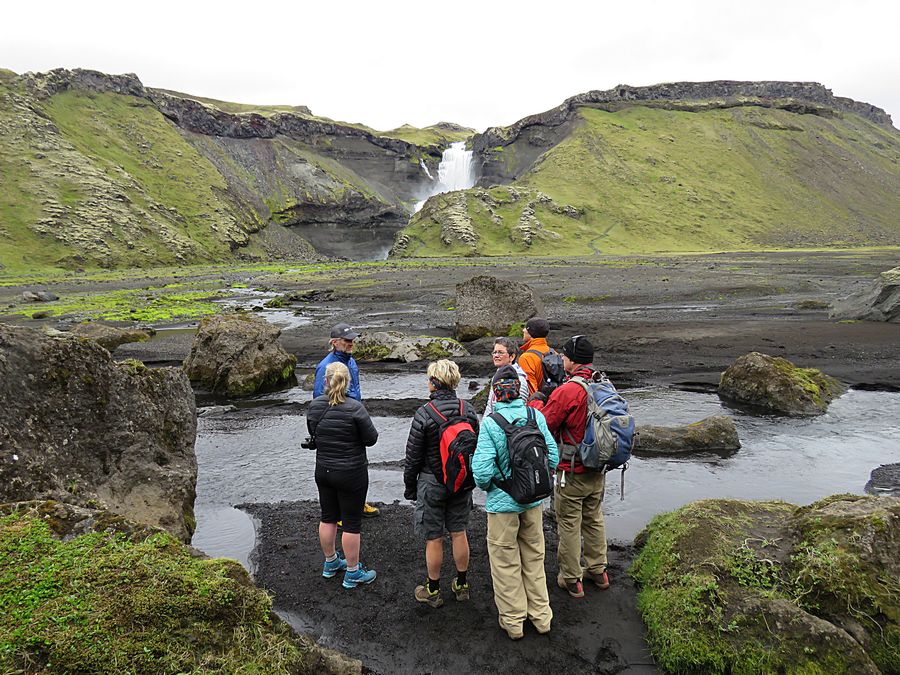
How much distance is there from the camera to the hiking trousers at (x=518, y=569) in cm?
567

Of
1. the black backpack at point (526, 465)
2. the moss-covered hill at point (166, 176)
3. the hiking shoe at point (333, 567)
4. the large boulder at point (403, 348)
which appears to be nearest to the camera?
the black backpack at point (526, 465)

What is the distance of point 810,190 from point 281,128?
15468cm

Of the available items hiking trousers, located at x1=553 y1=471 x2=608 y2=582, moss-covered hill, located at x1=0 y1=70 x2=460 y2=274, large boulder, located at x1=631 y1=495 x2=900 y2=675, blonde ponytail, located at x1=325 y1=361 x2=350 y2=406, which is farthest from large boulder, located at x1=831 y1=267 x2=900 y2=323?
moss-covered hill, located at x1=0 y1=70 x2=460 y2=274

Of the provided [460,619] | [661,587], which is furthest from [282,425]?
[661,587]

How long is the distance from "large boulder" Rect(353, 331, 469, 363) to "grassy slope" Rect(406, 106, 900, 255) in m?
88.1

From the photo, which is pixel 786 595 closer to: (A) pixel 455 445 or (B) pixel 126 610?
(A) pixel 455 445

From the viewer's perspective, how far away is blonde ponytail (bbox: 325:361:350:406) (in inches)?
247

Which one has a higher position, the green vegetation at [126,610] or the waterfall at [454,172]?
the waterfall at [454,172]

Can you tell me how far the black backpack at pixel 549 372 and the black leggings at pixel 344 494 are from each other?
3.13 metres

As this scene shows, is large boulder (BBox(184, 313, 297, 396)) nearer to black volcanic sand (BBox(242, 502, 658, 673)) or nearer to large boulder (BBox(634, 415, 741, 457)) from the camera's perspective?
black volcanic sand (BBox(242, 502, 658, 673))

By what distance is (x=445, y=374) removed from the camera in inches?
236

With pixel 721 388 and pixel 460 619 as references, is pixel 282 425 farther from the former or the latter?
pixel 721 388

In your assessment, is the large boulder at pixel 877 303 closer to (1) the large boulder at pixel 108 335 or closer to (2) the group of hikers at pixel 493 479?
(2) the group of hikers at pixel 493 479

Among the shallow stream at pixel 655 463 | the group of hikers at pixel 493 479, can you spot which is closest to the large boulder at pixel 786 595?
the group of hikers at pixel 493 479
